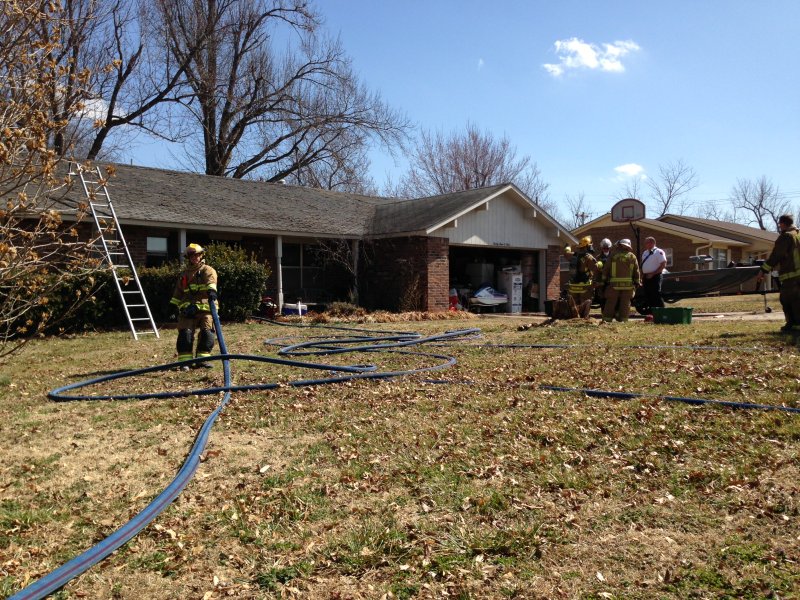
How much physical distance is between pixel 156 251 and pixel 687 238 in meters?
25.8

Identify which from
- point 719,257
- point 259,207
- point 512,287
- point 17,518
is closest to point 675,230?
point 719,257

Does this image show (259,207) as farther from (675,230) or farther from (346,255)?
(675,230)

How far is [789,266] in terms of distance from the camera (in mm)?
10258

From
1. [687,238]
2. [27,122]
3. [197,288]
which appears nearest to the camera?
[27,122]

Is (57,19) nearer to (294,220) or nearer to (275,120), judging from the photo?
(294,220)

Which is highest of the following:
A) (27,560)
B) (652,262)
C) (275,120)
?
(275,120)

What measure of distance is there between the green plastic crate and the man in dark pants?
2528 millimetres

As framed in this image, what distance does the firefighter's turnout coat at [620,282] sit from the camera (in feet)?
42.1

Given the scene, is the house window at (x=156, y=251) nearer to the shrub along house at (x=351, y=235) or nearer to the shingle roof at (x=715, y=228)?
the shrub along house at (x=351, y=235)

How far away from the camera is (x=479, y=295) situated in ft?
70.9

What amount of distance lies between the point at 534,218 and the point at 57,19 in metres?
19.3

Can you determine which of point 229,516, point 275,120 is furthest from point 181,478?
point 275,120

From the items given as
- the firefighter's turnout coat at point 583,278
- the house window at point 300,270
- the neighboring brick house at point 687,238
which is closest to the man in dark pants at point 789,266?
the firefighter's turnout coat at point 583,278

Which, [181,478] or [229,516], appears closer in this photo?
[229,516]
